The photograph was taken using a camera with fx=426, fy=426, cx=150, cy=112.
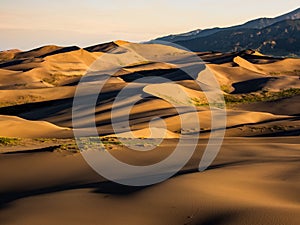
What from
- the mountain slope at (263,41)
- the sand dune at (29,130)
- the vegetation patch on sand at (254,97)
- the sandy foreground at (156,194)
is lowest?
the vegetation patch on sand at (254,97)

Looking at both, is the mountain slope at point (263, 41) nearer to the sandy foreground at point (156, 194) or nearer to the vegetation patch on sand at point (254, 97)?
the vegetation patch on sand at point (254, 97)

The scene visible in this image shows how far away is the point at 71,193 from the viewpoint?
25.6 feet

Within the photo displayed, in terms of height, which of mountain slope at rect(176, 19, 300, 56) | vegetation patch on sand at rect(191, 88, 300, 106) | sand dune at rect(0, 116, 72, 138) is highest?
mountain slope at rect(176, 19, 300, 56)

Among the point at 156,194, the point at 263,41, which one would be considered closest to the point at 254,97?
the point at 156,194

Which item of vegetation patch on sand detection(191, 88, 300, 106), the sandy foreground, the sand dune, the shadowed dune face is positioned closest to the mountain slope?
vegetation patch on sand detection(191, 88, 300, 106)

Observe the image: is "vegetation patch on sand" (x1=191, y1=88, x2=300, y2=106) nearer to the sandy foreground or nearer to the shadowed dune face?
the shadowed dune face

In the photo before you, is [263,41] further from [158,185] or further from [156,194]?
[156,194]

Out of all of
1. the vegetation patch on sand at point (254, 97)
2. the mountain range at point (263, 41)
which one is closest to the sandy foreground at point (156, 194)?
the vegetation patch on sand at point (254, 97)

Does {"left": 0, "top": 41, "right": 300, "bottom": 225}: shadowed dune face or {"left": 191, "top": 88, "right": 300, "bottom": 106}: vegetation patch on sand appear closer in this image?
{"left": 0, "top": 41, "right": 300, "bottom": 225}: shadowed dune face

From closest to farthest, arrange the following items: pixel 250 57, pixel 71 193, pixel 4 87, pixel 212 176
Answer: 1. pixel 71 193
2. pixel 212 176
3. pixel 4 87
4. pixel 250 57

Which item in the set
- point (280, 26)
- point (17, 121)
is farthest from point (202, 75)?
point (280, 26)

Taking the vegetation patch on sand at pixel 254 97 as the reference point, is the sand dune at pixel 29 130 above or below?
above

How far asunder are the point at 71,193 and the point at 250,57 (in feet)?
211

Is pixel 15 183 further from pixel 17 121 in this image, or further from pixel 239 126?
pixel 239 126
